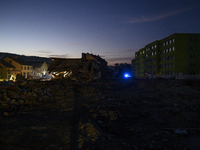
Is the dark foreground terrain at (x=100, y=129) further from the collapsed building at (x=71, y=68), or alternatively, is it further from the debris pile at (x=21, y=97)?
the collapsed building at (x=71, y=68)

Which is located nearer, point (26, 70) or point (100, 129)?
point (100, 129)

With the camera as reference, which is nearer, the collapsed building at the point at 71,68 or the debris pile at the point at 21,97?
the debris pile at the point at 21,97

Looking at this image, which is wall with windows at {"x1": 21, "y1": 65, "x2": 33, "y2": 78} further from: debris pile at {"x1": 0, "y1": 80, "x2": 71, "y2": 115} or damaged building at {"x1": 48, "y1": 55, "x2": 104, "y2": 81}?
debris pile at {"x1": 0, "y1": 80, "x2": 71, "y2": 115}

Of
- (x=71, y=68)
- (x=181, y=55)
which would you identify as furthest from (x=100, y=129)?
(x=181, y=55)

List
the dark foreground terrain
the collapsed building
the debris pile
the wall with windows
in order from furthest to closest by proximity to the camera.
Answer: the wall with windows < the collapsed building < the debris pile < the dark foreground terrain

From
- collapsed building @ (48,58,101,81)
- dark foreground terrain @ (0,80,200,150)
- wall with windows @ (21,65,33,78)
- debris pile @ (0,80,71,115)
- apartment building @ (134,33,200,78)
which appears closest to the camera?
dark foreground terrain @ (0,80,200,150)

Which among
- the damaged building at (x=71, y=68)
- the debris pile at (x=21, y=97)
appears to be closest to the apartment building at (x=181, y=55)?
the damaged building at (x=71, y=68)

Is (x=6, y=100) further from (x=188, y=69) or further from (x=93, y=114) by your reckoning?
(x=188, y=69)

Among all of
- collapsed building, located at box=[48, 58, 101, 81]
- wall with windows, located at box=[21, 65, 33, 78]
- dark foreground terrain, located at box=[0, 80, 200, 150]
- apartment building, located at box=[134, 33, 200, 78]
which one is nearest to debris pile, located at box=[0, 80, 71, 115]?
dark foreground terrain, located at box=[0, 80, 200, 150]

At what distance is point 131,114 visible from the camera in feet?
27.8

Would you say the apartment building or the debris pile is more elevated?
the apartment building

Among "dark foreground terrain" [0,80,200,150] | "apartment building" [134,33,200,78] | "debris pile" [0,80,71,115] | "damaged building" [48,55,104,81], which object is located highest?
"apartment building" [134,33,200,78]

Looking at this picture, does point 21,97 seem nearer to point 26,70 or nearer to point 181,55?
point 181,55

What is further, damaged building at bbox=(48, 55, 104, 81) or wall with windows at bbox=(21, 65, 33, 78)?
wall with windows at bbox=(21, 65, 33, 78)
